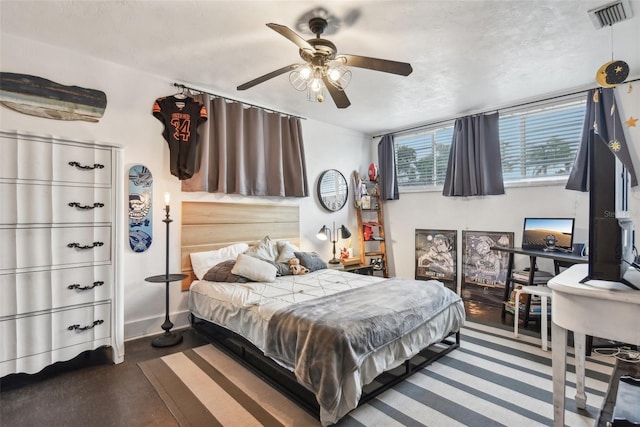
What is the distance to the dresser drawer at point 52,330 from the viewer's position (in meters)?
2.04

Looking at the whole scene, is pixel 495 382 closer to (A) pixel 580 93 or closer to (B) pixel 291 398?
(B) pixel 291 398

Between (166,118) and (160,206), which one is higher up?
(166,118)

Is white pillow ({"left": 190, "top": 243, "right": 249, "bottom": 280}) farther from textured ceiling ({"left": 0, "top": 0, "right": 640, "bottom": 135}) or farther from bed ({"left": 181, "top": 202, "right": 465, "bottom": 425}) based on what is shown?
textured ceiling ({"left": 0, "top": 0, "right": 640, "bottom": 135})

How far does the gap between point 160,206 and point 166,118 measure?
92 cm

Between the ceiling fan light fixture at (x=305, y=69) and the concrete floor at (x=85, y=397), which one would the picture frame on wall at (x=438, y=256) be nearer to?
the ceiling fan light fixture at (x=305, y=69)

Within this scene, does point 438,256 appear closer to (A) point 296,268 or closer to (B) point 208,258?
(A) point 296,268

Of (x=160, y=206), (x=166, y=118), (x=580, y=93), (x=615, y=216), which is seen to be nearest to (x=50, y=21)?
(x=166, y=118)

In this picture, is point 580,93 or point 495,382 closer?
point 495,382

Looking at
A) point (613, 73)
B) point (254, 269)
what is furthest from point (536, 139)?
point (254, 269)

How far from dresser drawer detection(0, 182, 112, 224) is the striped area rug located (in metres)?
1.28

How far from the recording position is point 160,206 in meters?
3.17

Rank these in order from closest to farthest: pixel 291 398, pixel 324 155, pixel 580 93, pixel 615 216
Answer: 1. pixel 615 216
2. pixel 291 398
3. pixel 580 93
4. pixel 324 155

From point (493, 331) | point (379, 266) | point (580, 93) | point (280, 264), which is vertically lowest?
point (493, 331)

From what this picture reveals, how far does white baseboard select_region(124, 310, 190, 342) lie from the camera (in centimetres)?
298
